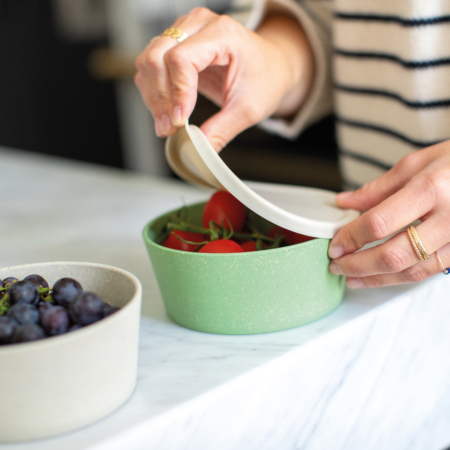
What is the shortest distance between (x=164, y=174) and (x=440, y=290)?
299cm

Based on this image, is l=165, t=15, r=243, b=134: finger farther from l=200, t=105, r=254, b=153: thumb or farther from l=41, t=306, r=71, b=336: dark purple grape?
l=41, t=306, r=71, b=336: dark purple grape

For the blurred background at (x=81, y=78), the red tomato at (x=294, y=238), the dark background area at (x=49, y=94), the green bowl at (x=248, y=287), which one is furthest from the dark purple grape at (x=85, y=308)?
the dark background area at (x=49, y=94)

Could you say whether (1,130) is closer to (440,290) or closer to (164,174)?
(164,174)

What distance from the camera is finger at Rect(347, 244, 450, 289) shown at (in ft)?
1.66

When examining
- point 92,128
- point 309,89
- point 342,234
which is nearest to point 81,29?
point 92,128

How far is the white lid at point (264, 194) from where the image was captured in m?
0.46

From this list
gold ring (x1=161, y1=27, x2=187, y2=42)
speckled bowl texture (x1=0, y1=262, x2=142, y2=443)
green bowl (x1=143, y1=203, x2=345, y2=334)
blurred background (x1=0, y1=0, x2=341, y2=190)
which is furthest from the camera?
blurred background (x1=0, y1=0, x2=341, y2=190)

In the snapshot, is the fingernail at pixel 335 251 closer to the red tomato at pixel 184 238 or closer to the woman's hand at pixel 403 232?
the woman's hand at pixel 403 232

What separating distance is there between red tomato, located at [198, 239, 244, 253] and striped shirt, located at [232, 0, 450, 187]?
0.42 metres

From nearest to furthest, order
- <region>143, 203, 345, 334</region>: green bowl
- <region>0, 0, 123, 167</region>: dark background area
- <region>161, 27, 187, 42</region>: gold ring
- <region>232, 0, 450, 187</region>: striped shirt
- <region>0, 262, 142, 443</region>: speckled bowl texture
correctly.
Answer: <region>0, 262, 142, 443</region>: speckled bowl texture → <region>143, 203, 345, 334</region>: green bowl → <region>161, 27, 187, 42</region>: gold ring → <region>232, 0, 450, 187</region>: striped shirt → <region>0, 0, 123, 167</region>: dark background area

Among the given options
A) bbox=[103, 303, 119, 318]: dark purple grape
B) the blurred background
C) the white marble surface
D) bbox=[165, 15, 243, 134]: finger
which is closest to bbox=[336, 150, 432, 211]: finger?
the white marble surface

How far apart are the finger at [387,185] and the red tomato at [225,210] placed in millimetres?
116

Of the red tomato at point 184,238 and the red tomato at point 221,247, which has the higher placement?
the red tomato at point 221,247

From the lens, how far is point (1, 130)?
11.7 ft
